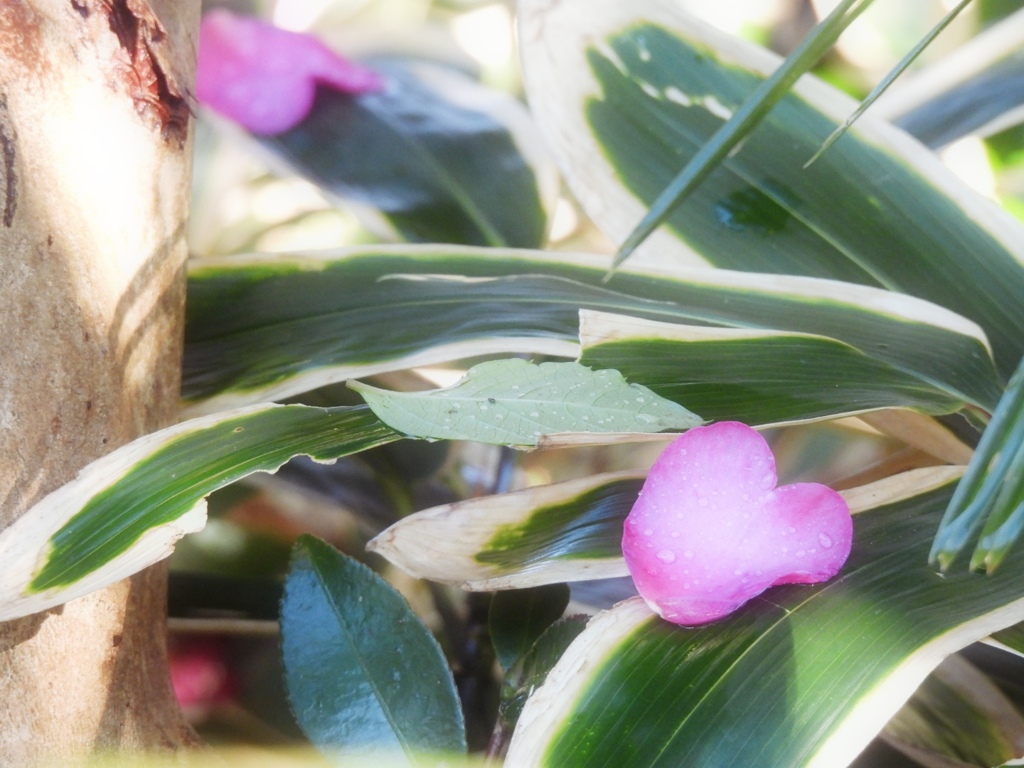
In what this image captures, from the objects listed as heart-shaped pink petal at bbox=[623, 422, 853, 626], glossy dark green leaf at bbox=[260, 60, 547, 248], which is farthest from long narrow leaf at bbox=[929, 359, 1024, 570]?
glossy dark green leaf at bbox=[260, 60, 547, 248]

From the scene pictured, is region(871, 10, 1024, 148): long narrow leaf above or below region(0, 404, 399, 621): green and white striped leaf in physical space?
above

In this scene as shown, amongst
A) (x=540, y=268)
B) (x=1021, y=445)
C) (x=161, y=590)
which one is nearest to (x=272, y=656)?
(x=161, y=590)

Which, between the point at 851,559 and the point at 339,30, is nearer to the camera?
the point at 851,559

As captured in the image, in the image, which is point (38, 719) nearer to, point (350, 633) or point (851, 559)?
point (350, 633)

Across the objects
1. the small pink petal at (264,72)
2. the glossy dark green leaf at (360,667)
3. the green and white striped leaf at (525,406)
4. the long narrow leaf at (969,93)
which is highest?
the long narrow leaf at (969,93)

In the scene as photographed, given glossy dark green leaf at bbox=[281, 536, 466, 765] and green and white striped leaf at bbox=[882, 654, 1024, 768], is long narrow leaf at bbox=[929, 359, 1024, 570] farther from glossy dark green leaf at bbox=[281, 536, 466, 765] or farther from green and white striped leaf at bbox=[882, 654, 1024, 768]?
green and white striped leaf at bbox=[882, 654, 1024, 768]

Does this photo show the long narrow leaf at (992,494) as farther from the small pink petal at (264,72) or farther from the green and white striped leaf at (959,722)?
the small pink petal at (264,72)

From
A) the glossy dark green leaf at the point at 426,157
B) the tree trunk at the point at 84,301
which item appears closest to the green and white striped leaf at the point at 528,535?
the tree trunk at the point at 84,301
